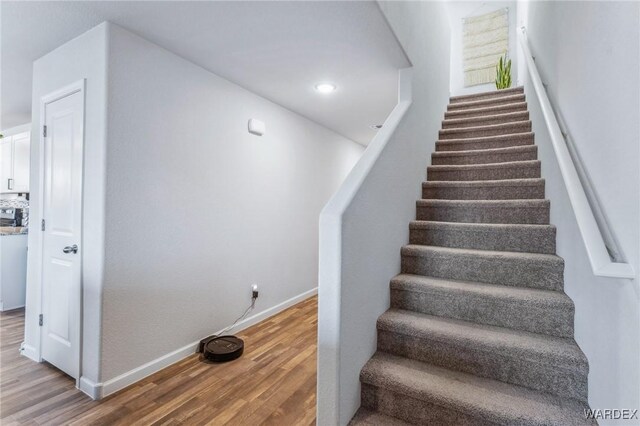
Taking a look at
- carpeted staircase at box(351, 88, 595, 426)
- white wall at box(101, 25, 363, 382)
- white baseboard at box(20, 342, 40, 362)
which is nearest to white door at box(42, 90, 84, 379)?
white baseboard at box(20, 342, 40, 362)

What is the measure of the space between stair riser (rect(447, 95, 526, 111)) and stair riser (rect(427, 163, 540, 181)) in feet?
4.97

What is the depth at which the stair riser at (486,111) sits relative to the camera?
10.8ft

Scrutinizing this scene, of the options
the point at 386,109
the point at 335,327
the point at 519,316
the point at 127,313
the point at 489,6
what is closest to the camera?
the point at 335,327

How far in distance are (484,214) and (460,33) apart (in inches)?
195

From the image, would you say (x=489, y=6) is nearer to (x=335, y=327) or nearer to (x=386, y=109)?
(x=386, y=109)

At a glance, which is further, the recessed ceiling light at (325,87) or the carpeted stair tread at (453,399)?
the recessed ceiling light at (325,87)

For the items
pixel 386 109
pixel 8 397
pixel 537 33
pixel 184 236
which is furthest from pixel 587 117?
pixel 8 397

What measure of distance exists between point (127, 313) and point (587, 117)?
2.83 meters

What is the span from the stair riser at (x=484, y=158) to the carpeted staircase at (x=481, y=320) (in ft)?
0.06

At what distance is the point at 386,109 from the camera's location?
3.55 meters

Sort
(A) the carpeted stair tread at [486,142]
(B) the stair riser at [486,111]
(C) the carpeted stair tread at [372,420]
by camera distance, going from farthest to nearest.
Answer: (B) the stair riser at [486,111] → (A) the carpeted stair tread at [486,142] → (C) the carpeted stair tread at [372,420]

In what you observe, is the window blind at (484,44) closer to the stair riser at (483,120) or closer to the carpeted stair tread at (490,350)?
the stair riser at (483,120)

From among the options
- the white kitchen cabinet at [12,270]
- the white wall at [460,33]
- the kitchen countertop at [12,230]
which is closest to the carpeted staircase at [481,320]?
the white wall at [460,33]

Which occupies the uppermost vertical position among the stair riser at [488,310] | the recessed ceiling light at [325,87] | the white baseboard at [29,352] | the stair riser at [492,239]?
the recessed ceiling light at [325,87]
